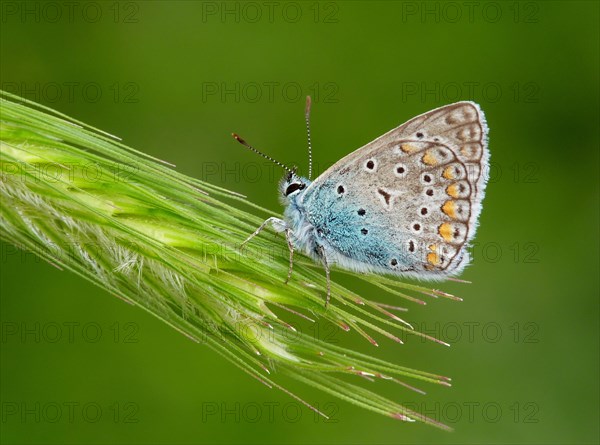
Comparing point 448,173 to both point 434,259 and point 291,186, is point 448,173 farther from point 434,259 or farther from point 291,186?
point 291,186

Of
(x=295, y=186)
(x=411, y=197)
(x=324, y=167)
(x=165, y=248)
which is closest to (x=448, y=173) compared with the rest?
(x=411, y=197)

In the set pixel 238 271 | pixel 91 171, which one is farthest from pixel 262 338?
pixel 91 171

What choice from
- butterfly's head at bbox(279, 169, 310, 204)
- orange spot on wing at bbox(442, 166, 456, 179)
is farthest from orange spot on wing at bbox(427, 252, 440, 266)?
butterfly's head at bbox(279, 169, 310, 204)

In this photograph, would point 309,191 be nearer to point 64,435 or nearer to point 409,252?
point 409,252

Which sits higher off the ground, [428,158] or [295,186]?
[428,158]

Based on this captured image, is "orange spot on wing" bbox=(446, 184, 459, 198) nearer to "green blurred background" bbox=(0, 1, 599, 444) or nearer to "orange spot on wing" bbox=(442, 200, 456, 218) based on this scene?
"orange spot on wing" bbox=(442, 200, 456, 218)

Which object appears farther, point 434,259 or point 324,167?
point 324,167
